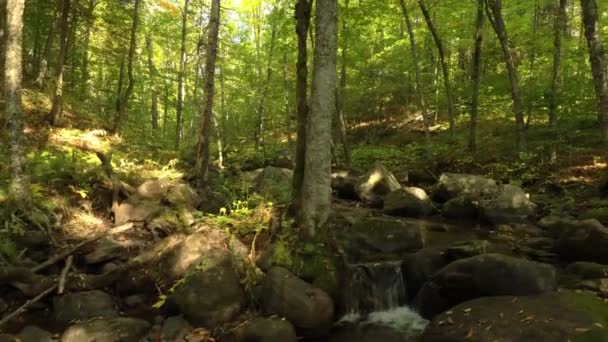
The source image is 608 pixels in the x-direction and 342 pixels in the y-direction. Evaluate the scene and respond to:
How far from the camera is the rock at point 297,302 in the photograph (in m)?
7.00

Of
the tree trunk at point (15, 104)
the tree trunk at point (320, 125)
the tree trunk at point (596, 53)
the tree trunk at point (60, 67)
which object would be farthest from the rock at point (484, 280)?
the tree trunk at point (60, 67)

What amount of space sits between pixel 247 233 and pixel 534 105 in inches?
588

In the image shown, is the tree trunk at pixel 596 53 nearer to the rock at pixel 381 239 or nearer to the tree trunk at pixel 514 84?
the tree trunk at pixel 514 84

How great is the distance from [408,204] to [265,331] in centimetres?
837

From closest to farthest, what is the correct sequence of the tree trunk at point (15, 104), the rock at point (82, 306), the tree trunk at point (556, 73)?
the rock at point (82, 306) → the tree trunk at point (15, 104) → the tree trunk at point (556, 73)

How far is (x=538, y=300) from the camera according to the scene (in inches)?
248

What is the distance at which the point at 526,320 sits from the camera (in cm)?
572

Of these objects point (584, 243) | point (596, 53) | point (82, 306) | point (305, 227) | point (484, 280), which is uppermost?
Answer: point (596, 53)

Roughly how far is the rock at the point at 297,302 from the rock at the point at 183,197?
14.0 feet

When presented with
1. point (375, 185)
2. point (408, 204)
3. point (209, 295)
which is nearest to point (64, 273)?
point (209, 295)

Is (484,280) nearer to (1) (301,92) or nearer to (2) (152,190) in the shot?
(1) (301,92)

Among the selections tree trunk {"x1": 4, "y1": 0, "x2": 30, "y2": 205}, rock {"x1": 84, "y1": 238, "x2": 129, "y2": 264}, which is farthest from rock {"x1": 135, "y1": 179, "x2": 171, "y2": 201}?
tree trunk {"x1": 4, "y1": 0, "x2": 30, "y2": 205}

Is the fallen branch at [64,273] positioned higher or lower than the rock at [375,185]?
lower

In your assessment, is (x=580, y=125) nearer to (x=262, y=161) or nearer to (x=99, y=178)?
(x=262, y=161)
